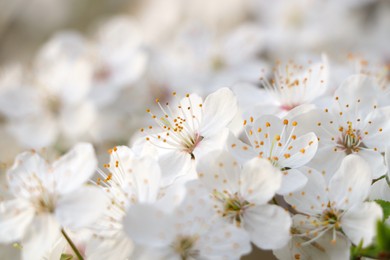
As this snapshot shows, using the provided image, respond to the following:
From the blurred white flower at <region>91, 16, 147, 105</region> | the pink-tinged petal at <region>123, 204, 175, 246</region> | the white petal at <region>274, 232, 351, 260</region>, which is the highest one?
the blurred white flower at <region>91, 16, 147, 105</region>

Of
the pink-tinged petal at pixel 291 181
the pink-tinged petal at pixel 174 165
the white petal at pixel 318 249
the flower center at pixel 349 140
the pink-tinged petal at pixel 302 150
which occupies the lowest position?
the white petal at pixel 318 249

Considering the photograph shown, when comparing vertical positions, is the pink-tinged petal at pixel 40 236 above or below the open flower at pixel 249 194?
above

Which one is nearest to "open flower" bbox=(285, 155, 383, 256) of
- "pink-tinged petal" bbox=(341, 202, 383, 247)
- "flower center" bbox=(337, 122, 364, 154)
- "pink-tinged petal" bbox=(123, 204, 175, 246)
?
"pink-tinged petal" bbox=(341, 202, 383, 247)

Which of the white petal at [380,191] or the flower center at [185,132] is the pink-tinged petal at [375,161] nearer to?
the white petal at [380,191]

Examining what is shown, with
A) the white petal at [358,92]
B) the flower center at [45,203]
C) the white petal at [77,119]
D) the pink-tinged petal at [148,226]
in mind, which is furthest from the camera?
the white petal at [77,119]

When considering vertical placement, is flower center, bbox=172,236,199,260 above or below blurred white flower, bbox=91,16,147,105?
below

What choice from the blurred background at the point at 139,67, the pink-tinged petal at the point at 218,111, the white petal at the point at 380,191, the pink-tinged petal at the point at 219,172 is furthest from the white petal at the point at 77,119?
the white petal at the point at 380,191

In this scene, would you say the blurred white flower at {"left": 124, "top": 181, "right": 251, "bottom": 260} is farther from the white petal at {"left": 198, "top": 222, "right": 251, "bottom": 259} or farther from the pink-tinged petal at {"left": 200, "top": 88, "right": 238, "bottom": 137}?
the pink-tinged petal at {"left": 200, "top": 88, "right": 238, "bottom": 137}
